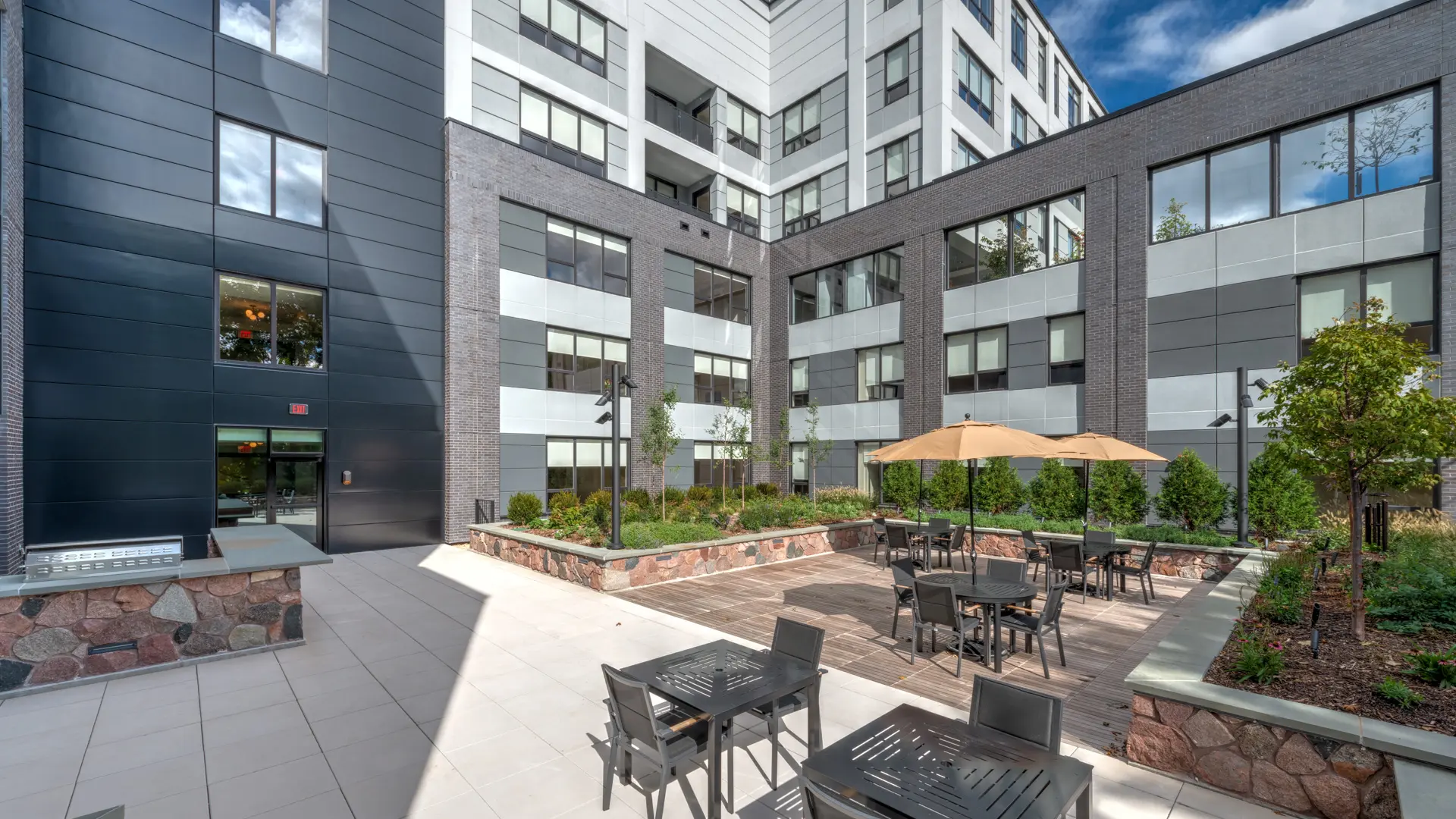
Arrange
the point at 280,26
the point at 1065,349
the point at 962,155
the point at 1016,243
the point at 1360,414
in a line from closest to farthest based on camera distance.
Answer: the point at 1360,414, the point at 280,26, the point at 1065,349, the point at 1016,243, the point at 962,155

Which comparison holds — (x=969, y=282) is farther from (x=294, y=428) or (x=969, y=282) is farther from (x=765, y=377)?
(x=294, y=428)

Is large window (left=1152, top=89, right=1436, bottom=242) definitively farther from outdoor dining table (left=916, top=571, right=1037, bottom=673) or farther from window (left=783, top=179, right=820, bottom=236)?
outdoor dining table (left=916, top=571, right=1037, bottom=673)

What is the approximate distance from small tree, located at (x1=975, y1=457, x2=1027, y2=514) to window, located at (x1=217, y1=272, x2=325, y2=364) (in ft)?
56.3

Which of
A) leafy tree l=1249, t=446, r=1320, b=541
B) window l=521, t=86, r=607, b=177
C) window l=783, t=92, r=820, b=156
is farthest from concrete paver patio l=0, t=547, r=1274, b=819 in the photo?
window l=783, t=92, r=820, b=156

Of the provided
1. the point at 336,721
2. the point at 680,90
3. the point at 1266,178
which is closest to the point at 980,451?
the point at 336,721

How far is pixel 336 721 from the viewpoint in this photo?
5.18 meters

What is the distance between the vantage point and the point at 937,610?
21.1ft

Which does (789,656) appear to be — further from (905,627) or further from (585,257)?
(585,257)

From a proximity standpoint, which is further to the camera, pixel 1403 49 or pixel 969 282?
pixel 969 282

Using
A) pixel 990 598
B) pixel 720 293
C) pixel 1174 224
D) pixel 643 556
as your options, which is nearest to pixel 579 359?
pixel 720 293

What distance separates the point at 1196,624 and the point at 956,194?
15663 mm

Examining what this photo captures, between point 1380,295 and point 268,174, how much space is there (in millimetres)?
23749

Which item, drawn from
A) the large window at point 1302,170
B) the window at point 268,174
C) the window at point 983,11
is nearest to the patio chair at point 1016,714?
the large window at point 1302,170

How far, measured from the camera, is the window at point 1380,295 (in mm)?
11695
